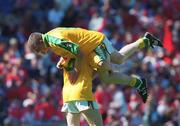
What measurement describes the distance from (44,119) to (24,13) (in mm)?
4476

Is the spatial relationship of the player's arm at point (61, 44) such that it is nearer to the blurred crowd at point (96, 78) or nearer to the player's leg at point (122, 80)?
the player's leg at point (122, 80)

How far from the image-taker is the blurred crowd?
715 inches

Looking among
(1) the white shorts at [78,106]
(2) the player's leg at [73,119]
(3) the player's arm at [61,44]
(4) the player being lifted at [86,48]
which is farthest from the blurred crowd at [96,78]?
(3) the player's arm at [61,44]

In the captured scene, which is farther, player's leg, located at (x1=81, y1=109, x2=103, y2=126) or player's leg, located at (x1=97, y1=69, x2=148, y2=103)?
player's leg, located at (x1=97, y1=69, x2=148, y2=103)

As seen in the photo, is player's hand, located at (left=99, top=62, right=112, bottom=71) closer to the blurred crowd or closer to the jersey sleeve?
the jersey sleeve

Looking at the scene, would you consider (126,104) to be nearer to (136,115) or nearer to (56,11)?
(136,115)

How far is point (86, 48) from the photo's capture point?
1265 centimetres

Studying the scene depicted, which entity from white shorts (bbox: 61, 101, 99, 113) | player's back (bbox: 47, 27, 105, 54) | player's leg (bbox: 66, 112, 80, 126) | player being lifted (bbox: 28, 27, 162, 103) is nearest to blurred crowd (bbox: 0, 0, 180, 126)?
player being lifted (bbox: 28, 27, 162, 103)

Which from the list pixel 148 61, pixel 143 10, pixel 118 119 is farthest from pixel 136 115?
pixel 143 10

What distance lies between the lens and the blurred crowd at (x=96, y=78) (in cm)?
1816

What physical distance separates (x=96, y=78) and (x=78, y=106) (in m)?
6.33

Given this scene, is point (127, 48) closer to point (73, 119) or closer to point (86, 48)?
point (86, 48)

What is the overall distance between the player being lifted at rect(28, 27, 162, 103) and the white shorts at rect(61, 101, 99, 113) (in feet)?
1.54

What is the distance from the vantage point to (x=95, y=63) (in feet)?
41.2
